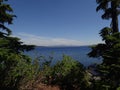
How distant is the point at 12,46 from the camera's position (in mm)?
15953

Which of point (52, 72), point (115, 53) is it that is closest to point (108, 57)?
point (115, 53)

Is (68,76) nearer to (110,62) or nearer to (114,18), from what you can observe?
(110,62)

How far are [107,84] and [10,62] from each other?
16.4 feet

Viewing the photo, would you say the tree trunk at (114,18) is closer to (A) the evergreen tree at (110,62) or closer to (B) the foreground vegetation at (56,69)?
(B) the foreground vegetation at (56,69)

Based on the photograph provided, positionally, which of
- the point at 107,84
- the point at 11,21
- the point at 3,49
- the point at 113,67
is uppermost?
the point at 11,21

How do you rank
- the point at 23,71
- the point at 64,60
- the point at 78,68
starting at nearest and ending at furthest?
1. the point at 23,71
2. the point at 78,68
3. the point at 64,60

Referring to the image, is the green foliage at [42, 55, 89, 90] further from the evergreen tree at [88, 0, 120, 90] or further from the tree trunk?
the tree trunk

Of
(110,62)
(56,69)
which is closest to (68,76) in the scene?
(56,69)

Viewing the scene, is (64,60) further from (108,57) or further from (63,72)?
(108,57)

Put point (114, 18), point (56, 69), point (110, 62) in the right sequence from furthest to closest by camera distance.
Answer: point (114, 18), point (56, 69), point (110, 62)

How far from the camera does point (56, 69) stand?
51.7 feet

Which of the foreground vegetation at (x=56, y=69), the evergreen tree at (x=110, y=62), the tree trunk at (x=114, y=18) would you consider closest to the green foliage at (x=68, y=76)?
the foreground vegetation at (x=56, y=69)

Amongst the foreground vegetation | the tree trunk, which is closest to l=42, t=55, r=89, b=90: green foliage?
the foreground vegetation

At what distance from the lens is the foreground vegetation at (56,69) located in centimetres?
1233
